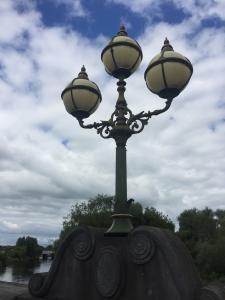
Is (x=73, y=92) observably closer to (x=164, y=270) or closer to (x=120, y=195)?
(x=120, y=195)

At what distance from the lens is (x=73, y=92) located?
653cm

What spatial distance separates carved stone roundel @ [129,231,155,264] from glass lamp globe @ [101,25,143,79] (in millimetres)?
2853

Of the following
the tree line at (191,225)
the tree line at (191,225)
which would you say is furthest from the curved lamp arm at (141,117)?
the tree line at (191,225)

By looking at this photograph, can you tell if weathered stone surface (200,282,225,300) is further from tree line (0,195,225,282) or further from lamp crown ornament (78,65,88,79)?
tree line (0,195,225,282)

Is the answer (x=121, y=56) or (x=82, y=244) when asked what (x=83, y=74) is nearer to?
(x=121, y=56)

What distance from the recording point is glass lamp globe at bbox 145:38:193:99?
228 inches

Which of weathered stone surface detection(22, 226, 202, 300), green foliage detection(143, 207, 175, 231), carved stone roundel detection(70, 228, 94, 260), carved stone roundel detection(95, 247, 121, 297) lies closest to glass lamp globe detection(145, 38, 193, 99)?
weathered stone surface detection(22, 226, 202, 300)

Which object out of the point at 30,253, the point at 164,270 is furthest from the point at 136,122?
the point at 30,253

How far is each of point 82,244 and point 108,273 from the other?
590mm

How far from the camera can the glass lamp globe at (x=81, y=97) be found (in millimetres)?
6531

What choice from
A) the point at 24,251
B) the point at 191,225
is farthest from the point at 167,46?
the point at 24,251

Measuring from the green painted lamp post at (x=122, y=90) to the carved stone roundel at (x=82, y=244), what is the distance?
1.00 ft

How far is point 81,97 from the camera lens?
6.54 m

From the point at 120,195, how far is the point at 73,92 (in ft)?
6.22
